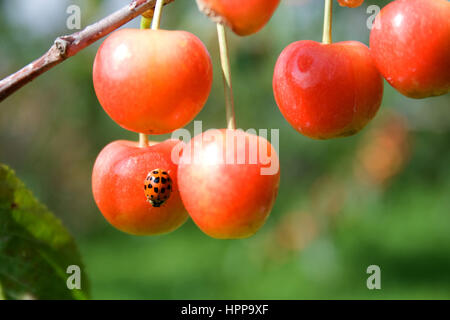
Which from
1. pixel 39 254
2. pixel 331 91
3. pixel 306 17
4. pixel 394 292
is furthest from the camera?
pixel 394 292

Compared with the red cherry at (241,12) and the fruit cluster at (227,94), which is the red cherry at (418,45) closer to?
the fruit cluster at (227,94)

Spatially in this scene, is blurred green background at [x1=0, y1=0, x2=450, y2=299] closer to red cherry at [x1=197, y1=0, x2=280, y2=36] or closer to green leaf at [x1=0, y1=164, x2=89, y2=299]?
green leaf at [x1=0, y1=164, x2=89, y2=299]

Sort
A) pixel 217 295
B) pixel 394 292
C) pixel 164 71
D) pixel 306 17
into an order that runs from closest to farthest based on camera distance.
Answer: pixel 164 71 → pixel 306 17 → pixel 394 292 → pixel 217 295

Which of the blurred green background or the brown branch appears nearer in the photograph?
the brown branch

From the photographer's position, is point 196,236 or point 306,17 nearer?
point 306,17

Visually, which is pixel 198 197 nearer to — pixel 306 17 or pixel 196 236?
pixel 306 17

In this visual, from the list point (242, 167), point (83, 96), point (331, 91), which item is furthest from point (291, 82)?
point (83, 96)

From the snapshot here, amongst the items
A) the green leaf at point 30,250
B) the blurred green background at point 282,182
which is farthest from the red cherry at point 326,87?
the blurred green background at point 282,182
